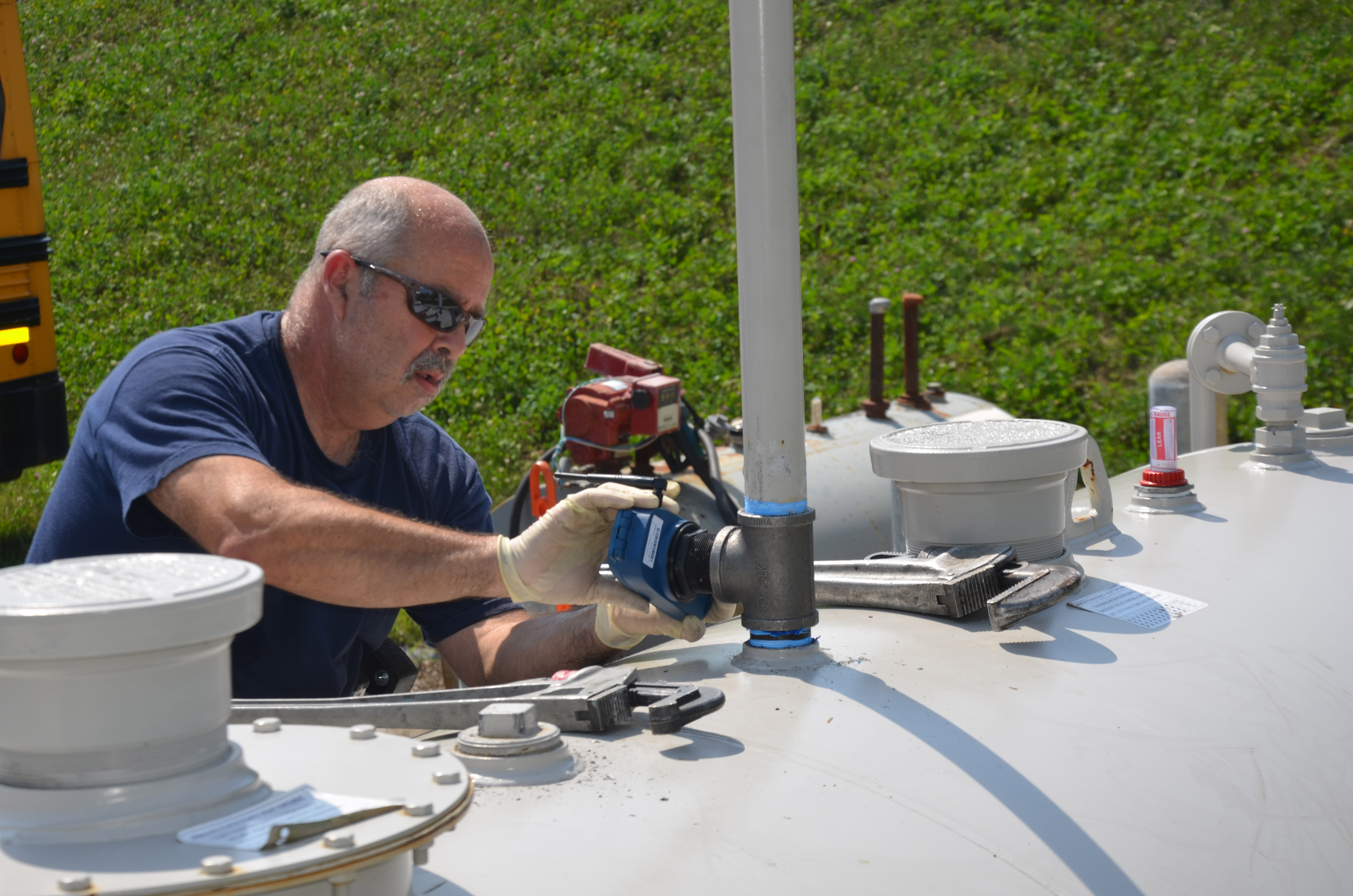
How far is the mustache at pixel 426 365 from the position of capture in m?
2.07

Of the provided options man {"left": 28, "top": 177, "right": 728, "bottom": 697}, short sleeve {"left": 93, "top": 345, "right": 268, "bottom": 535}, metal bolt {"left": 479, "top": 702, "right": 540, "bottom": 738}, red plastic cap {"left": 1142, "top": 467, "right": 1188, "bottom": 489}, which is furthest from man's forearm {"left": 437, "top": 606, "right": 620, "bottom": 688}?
red plastic cap {"left": 1142, "top": 467, "right": 1188, "bottom": 489}

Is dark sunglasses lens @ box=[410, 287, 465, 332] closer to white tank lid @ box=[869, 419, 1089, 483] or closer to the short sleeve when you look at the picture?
the short sleeve

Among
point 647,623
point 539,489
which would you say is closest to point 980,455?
point 647,623

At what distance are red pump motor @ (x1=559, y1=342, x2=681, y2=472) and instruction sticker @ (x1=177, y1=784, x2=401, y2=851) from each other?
2409 mm

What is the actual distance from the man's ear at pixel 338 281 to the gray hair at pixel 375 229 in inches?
0.5

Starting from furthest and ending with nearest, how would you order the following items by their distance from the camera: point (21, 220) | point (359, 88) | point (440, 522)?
point (359, 88), point (21, 220), point (440, 522)

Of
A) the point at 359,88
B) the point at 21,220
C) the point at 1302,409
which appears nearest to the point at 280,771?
the point at 1302,409

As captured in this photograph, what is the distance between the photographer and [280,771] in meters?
0.87

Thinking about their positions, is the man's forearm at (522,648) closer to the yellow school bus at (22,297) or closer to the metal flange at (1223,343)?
the metal flange at (1223,343)

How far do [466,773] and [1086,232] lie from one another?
8092 mm

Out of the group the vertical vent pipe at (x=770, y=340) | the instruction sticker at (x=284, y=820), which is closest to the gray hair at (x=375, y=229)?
the vertical vent pipe at (x=770, y=340)

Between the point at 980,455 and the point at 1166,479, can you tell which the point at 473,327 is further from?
the point at 1166,479

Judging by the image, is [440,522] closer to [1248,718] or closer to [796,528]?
[796,528]

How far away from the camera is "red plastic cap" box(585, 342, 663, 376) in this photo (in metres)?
3.51
